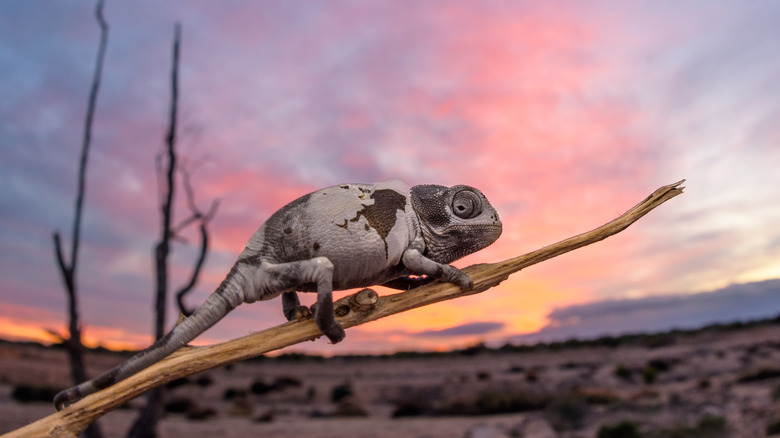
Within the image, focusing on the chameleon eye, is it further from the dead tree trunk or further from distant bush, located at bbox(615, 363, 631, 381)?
distant bush, located at bbox(615, 363, 631, 381)

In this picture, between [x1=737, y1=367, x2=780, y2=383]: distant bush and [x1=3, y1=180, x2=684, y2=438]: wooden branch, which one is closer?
[x1=3, y1=180, x2=684, y2=438]: wooden branch

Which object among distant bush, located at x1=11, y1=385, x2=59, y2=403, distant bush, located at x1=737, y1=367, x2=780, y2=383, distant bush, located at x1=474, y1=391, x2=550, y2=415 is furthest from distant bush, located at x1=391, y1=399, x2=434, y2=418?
distant bush, located at x1=11, y1=385, x2=59, y2=403

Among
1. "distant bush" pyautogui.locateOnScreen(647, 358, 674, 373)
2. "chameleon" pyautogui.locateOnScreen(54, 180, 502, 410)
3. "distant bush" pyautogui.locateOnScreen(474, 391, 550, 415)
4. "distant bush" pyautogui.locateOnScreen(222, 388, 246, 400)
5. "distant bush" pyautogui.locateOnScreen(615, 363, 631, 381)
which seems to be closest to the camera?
"chameleon" pyautogui.locateOnScreen(54, 180, 502, 410)

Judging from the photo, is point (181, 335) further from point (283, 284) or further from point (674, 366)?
point (674, 366)

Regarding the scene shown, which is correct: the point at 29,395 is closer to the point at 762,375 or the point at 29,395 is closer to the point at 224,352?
the point at 224,352

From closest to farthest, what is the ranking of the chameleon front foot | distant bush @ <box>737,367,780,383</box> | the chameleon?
the chameleon
the chameleon front foot
distant bush @ <box>737,367,780,383</box>

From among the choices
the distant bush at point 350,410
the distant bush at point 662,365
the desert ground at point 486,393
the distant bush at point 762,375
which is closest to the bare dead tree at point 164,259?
the desert ground at point 486,393

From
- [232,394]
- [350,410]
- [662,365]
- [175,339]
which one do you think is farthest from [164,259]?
[662,365]
